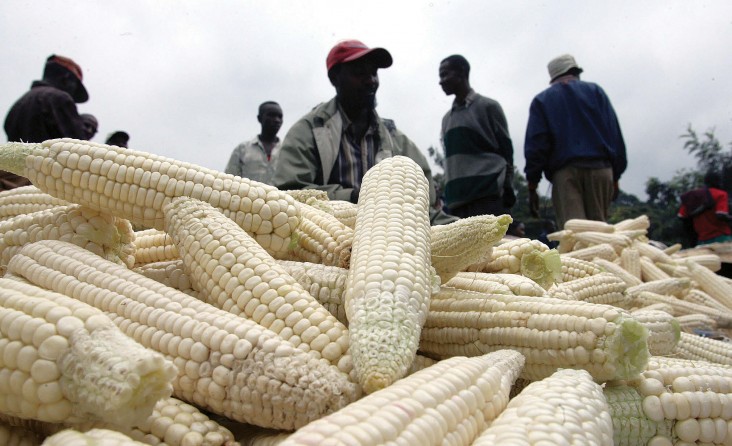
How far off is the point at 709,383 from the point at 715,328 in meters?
→ 2.48

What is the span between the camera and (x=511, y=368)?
1124mm

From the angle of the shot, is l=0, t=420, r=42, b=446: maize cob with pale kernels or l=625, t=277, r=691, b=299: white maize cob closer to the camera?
l=0, t=420, r=42, b=446: maize cob with pale kernels

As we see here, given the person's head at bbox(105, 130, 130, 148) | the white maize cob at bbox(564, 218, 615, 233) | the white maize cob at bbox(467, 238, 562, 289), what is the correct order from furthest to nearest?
the person's head at bbox(105, 130, 130, 148) < the white maize cob at bbox(564, 218, 615, 233) < the white maize cob at bbox(467, 238, 562, 289)

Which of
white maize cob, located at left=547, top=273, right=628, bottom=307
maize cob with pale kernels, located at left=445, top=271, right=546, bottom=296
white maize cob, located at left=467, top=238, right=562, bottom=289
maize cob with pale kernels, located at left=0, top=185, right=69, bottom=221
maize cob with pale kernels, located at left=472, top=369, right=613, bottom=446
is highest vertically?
maize cob with pale kernels, located at left=0, top=185, right=69, bottom=221

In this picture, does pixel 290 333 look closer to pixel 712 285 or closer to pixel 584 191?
pixel 712 285

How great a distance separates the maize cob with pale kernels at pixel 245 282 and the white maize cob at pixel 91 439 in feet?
1.23

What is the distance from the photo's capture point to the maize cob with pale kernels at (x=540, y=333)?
3.70ft

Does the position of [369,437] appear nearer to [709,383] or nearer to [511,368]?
[511,368]

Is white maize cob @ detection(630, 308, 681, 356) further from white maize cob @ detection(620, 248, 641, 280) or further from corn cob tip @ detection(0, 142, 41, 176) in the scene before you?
white maize cob @ detection(620, 248, 641, 280)

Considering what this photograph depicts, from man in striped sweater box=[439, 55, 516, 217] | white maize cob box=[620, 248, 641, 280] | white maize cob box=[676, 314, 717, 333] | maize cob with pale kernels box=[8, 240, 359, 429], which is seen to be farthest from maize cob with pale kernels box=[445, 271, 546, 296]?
man in striped sweater box=[439, 55, 516, 217]

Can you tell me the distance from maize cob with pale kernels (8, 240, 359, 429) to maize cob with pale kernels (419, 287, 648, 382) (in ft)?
1.51

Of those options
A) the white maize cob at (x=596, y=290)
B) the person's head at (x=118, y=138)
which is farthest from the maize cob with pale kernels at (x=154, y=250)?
the person's head at (x=118, y=138)

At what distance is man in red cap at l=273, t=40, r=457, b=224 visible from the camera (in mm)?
3979

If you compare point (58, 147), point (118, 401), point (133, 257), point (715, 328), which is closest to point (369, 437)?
point (118, 401)
